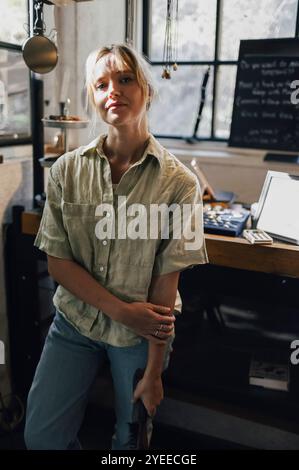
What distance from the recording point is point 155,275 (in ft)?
4.32

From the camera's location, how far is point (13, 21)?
1.99m

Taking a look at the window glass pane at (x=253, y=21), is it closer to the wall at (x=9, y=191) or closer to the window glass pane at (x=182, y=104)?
the window glass pane at (x=182, y=104)

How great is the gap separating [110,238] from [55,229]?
17 centimetres

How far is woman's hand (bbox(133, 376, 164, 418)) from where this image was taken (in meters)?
1.32

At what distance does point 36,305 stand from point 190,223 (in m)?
1.01

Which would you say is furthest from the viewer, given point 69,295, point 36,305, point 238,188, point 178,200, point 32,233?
point 238,188

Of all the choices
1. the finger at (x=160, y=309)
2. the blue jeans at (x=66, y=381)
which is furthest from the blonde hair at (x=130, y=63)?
the blue jeans at (x=66, y=381)

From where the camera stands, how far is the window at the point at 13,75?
6.43 ft

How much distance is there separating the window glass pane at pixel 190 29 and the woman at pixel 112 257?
1812mm

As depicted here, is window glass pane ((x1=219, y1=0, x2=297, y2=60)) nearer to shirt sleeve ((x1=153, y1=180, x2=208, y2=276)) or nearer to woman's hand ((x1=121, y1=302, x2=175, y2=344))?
shirt sleeve ((x1=153, y1=180, x2=208, y2=276))

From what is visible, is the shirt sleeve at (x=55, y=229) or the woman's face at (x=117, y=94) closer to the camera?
the woman's face at (x=117, y=94)

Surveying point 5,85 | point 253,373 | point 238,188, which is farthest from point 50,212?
point 238,188

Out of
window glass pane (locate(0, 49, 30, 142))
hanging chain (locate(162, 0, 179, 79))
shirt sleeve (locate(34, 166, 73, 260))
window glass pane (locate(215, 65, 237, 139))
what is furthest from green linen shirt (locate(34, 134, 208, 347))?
window glass pane (locate(215, 65, 237, 139))
